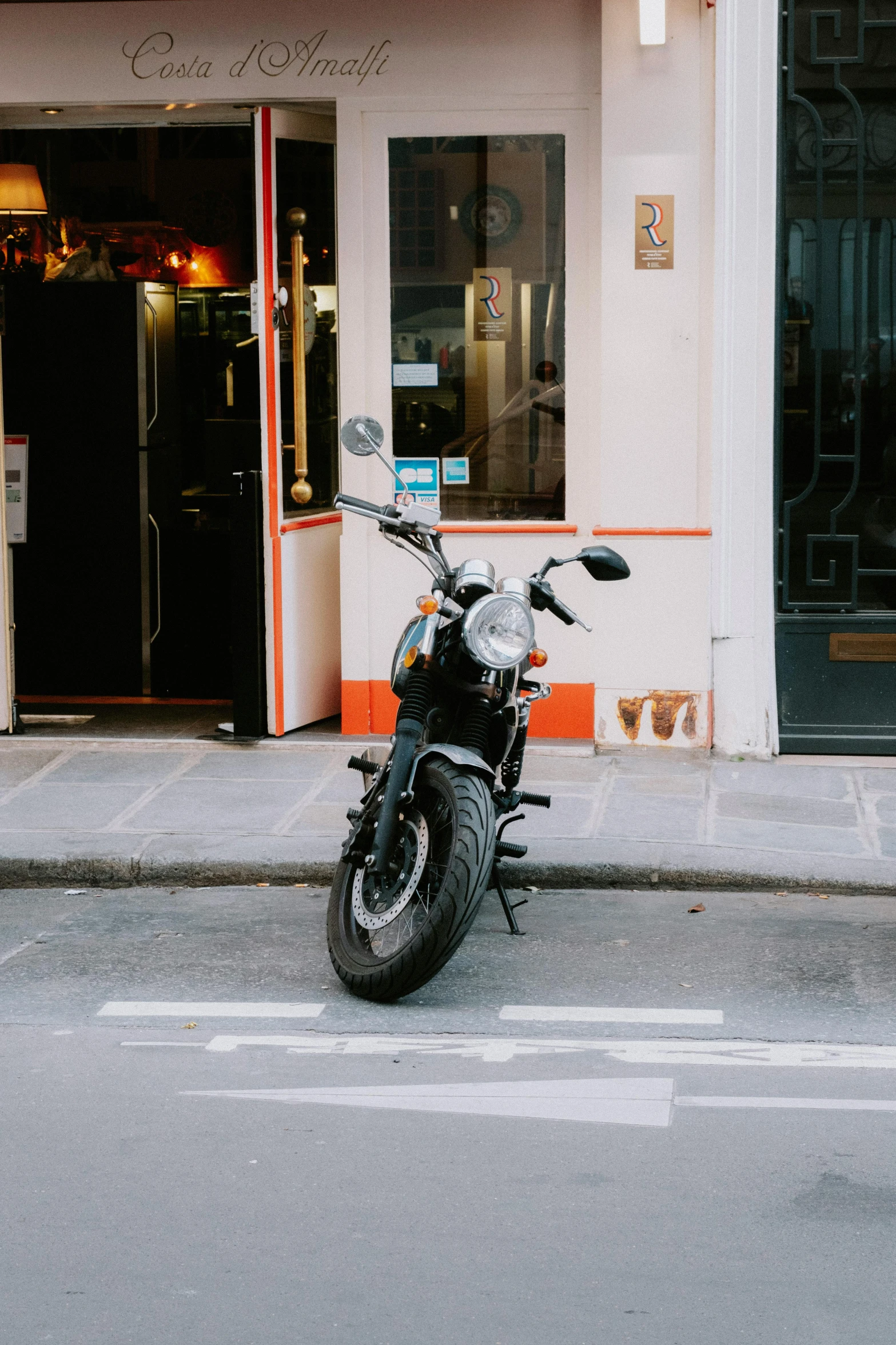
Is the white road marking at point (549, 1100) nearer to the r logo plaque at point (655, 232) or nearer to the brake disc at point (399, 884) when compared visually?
the brake disc at point (399, 884)

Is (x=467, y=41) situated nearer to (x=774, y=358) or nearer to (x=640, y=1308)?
(x=774, y=358)

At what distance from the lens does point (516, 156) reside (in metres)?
8.24

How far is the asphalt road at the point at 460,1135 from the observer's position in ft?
11.3

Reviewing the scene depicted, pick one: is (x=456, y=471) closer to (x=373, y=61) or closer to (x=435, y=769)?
(x=373, y=61)

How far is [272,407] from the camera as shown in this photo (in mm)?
8484

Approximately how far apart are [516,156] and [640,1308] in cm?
610

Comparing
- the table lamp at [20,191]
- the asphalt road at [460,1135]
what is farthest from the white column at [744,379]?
the table lamp at [20,191]

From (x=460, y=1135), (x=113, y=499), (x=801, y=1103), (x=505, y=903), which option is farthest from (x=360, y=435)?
(x=113, y=499)

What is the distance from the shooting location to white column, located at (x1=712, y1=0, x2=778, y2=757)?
8.00 metres

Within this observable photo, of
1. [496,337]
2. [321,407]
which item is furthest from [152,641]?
[496,337]

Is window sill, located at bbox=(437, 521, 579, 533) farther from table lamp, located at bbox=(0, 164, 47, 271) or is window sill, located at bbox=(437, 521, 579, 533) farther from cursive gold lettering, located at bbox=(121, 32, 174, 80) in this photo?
table lamp, located at bbox=(0, 164, 47, 271)

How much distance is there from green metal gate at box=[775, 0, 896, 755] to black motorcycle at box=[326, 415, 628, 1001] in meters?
2.79

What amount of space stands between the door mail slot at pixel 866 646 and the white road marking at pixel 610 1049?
3.76 meters

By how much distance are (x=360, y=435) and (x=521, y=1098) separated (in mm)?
2357
